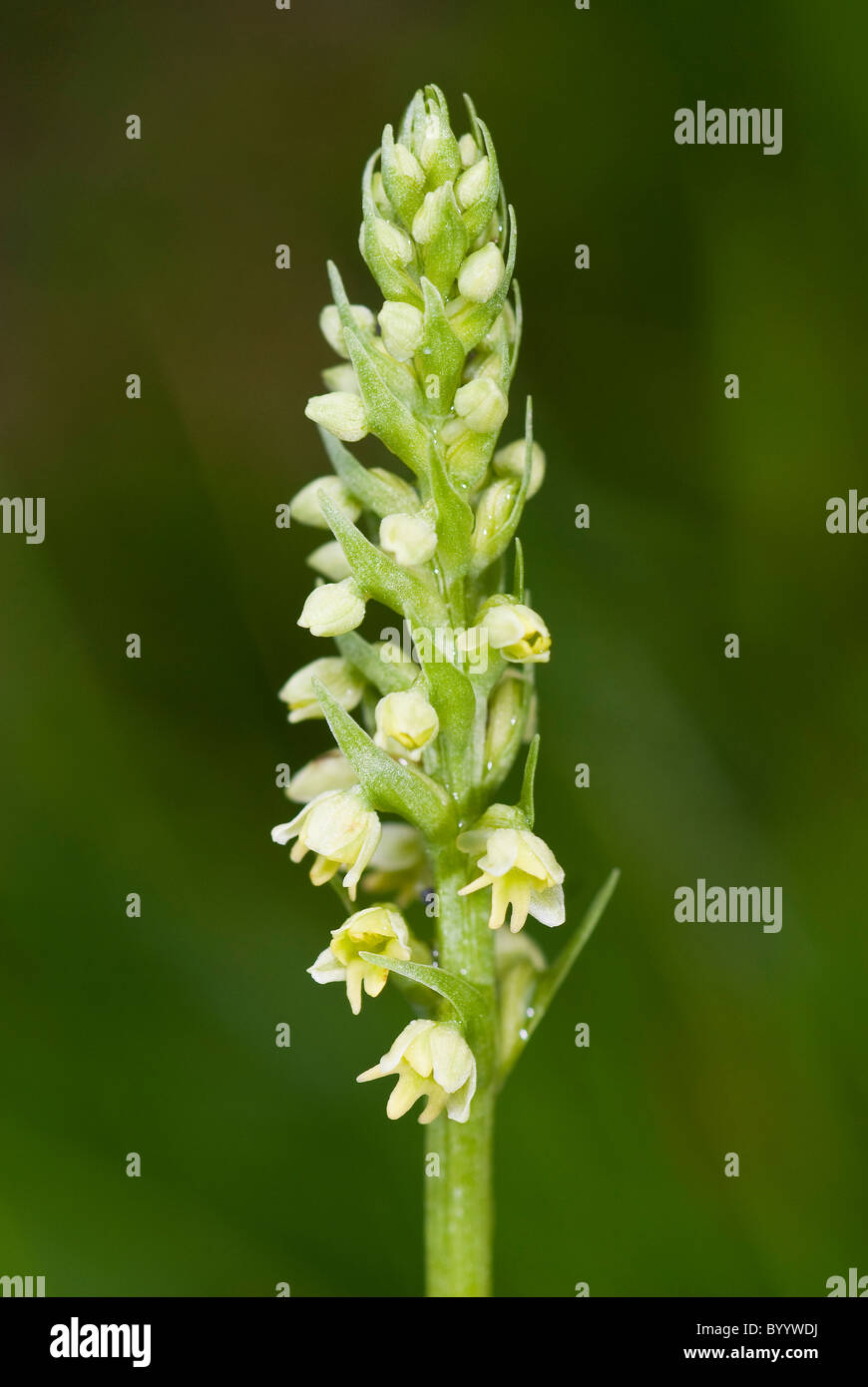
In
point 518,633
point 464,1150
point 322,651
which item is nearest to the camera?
point 518,633

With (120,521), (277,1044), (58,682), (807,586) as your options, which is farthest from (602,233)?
(277,1044)

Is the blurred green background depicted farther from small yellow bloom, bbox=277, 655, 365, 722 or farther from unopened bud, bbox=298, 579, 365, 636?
unopened bud, bbox=298, 579, 365, 636

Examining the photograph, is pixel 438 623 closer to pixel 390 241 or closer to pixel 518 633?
pixel 518 633

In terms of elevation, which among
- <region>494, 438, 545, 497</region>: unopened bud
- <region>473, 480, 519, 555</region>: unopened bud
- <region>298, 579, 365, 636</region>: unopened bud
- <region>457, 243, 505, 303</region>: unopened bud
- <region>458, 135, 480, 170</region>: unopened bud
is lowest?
<region>298, 579, 365, 636</region>: unopened bud

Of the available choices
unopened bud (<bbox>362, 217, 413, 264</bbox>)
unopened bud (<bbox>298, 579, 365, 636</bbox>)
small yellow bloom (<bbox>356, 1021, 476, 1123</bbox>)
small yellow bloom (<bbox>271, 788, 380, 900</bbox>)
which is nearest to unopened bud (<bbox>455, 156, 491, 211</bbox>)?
unopened bud (<bbox>362, 217, 413, 264</bbox>)

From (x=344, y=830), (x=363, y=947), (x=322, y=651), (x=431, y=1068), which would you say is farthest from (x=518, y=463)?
(x=322, y=651)

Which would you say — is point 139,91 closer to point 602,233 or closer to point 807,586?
point 602,233

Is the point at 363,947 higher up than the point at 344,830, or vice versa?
the point at 344,830
